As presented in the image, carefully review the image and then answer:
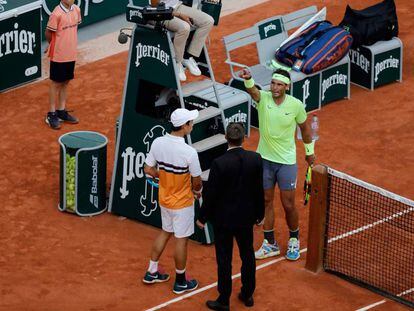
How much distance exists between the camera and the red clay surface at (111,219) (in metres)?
14.8

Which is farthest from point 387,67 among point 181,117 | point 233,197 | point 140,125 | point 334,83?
point 233,197

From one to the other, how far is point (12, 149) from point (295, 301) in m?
5.37

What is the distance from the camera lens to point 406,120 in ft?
65.2

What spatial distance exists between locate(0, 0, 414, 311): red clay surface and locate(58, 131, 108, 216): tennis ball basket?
0.17 m

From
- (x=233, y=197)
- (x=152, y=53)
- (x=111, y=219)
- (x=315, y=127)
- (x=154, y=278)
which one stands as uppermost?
(x=152, y=53)

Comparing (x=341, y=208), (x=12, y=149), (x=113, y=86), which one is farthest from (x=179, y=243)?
(x=113, y=86)

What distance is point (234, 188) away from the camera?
13945 millimetres

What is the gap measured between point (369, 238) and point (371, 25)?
222 inches

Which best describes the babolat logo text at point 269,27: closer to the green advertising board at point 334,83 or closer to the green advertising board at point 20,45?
the green advertising board at point 334,83

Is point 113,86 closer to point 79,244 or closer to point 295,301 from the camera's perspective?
point 79,244

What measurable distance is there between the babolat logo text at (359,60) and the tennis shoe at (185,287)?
7033mm

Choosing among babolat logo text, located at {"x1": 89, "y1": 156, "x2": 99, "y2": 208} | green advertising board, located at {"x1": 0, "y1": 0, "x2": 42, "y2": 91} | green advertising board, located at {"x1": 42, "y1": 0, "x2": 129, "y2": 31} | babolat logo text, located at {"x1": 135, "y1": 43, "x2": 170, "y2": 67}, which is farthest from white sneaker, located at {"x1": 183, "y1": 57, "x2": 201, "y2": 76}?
green advertising board, located at {"x1": 42, "y1": 0, "x2": 129, "y2": 31}

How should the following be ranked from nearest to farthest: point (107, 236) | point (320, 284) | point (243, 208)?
point (243, 208) → point (320, 284) → point (107, 236)

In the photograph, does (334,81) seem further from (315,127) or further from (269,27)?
(315,127)
